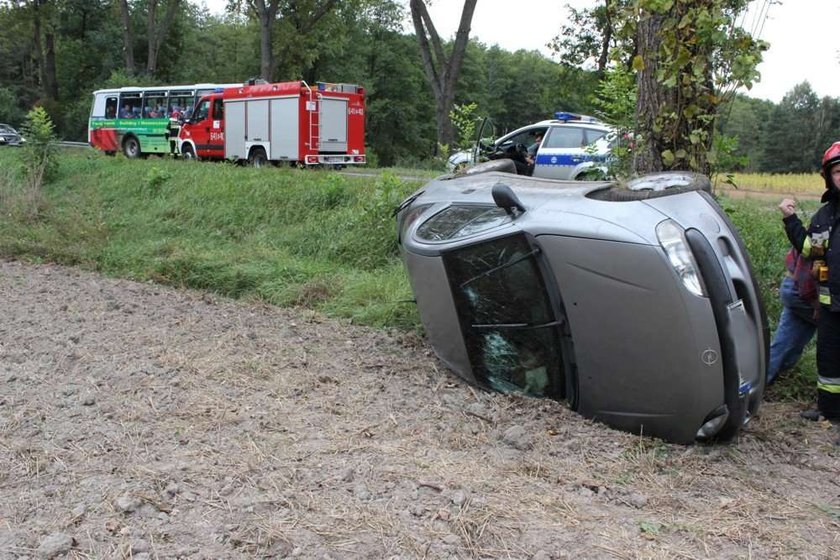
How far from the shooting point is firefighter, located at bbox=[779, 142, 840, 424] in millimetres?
4309

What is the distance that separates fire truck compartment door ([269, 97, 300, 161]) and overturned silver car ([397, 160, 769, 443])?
1634 centimetres

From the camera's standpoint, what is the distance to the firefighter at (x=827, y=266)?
431 centimetres

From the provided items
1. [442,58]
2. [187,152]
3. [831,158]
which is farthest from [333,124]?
[831,158]

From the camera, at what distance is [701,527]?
115 inches

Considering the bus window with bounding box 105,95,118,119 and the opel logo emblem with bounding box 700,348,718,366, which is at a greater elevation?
the bus window with bounding box 105,95,118,119

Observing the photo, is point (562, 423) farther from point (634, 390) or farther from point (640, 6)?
point (640, 6)

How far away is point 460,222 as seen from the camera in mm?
4625

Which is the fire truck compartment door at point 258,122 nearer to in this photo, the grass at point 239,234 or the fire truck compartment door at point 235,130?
the fire truck compartment door at point 235,130

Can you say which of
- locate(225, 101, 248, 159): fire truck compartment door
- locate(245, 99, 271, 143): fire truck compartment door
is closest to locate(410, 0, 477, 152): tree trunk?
locate(245, 99, 271, 143): fire truck compartment door

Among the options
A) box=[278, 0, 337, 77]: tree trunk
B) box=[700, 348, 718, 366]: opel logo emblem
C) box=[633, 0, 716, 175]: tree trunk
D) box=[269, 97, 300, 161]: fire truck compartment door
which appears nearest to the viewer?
box=[700, 348, 718, 366]: opel logo emblem

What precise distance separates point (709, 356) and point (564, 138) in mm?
10992

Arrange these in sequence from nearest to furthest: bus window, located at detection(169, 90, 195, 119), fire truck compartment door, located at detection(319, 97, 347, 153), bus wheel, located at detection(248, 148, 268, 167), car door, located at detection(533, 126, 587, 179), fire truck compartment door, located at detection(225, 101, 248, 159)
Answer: car door, located at detection(533, 126, 587, 179) → fire truck compartment door, located at detection(319, 97, 347, 153) → bus wheel, located at detection(248, 148, 268, 167) → fire truck compartment door, located at detection(225, 101, 248, 159) → bus window, located at detection(169, 90, 195, 119)

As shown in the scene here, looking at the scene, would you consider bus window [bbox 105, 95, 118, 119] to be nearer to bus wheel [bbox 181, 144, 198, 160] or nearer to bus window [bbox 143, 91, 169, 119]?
bus window [bbox 143, 91, 169, 119]

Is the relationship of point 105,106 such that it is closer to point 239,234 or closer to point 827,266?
point 239,234
